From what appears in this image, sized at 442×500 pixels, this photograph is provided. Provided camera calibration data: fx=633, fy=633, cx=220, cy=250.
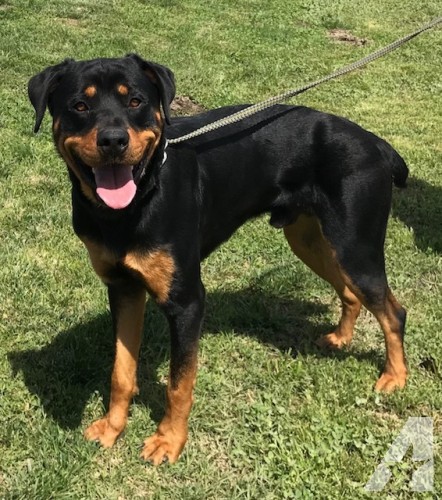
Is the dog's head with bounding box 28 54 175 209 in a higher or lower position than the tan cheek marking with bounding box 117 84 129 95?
lower

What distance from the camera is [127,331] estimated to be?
3.78 meters

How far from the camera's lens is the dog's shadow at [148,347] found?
401 centimetres

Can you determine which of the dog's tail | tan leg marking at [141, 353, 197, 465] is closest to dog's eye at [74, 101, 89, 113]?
tan leg marking at [141, 353, 197, 465]

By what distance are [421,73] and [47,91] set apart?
999 cm

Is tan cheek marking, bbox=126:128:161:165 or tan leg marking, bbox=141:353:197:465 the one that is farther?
tan leg marking, bbox=141:353:197:465

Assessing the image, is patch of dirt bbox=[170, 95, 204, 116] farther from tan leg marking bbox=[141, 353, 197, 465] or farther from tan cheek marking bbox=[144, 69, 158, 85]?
tan leg marking bbox=[141, 353, 197, 465]

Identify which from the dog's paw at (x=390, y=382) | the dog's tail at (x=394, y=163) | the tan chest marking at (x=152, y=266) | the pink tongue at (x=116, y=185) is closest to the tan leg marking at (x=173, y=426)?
the tan chest marking at (x=152, y=266)

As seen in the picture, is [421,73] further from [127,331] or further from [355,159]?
[127,331]

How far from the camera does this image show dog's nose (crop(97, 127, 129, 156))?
286 cm

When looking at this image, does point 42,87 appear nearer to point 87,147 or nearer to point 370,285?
point 87,147

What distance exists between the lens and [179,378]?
3.49 meters

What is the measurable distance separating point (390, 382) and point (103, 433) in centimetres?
187

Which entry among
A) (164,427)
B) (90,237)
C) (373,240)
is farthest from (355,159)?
(164,427)

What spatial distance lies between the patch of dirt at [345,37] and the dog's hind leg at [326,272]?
31.8 ft
